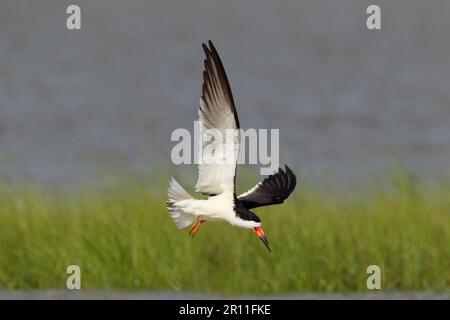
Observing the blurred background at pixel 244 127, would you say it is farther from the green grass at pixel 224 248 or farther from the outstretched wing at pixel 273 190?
the outstretched wing at pixel 273 190

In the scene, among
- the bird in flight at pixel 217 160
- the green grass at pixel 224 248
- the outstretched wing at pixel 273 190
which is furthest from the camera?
Answer: the green grass at pixel 224 248

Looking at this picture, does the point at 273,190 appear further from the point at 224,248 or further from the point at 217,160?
the point at 224,248

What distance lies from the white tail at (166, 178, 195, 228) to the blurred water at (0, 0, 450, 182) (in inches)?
331

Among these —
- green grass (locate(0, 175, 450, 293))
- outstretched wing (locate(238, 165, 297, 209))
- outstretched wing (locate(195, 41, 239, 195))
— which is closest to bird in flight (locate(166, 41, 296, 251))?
outstretched wing (locate(195, 41, 239, 195))

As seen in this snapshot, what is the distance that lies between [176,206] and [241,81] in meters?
24.2

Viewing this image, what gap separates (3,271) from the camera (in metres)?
14.8

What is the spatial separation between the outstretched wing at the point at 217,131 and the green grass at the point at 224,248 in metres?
5.51

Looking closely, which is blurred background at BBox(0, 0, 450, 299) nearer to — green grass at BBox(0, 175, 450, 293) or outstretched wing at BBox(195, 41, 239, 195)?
green grass at BBox(0, 175, 450, 293)

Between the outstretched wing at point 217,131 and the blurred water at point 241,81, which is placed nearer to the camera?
the outstretched wing at point 217,131

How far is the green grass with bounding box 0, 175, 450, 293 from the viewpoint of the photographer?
14.4 m

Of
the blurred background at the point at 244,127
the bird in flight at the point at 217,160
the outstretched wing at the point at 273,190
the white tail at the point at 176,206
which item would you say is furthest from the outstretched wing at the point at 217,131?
the blurred background at the point at 244,127

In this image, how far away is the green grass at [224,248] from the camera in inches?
565

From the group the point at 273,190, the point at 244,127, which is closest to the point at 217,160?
the point at 273,190
